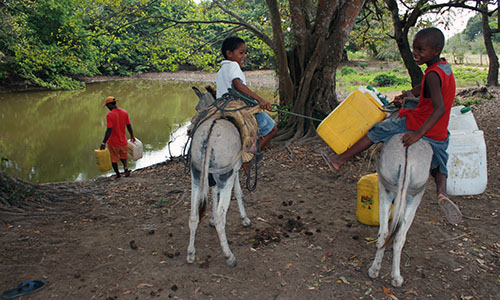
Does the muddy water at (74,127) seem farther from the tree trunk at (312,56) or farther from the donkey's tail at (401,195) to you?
the donkey's tail at (401,195)

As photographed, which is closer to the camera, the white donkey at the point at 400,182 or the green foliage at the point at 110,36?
the white donkey at the point at 400,182

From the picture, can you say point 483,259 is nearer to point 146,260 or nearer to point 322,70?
point 146,260

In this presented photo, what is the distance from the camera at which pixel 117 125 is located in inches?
289

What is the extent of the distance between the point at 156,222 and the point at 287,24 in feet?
23.9

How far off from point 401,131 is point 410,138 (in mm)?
166

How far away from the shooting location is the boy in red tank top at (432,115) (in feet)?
10.2

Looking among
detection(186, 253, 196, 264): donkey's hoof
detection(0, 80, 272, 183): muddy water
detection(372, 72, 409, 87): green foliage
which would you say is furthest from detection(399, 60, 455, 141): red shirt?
detection(372, 72, 409, 87): green foliage

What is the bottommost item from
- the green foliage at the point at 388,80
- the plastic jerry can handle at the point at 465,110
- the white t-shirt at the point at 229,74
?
the green foliage at the point at 388,80

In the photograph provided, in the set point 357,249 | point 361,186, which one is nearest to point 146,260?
point 357,249

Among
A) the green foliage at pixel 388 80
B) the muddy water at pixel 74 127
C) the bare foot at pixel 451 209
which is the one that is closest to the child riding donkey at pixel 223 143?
the bare foot at pixel 451 209

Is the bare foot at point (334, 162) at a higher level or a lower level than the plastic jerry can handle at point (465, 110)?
lower

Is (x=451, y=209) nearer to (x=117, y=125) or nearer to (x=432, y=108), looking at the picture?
(x=432, y=108)

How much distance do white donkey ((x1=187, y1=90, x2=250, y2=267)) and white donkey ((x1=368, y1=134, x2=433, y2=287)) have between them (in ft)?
4.63

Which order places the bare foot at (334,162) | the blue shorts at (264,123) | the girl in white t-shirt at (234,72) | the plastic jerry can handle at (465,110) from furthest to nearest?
the blue shorts at (264,123), the plastic jerry can handle at (465,110), the girl in white t-shirt at (234,72), the bare foot at (334,162)
